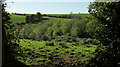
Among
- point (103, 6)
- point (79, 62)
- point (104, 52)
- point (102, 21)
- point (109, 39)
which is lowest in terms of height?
point (79, 62)

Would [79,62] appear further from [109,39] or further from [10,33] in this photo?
[10,33]

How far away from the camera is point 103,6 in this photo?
6.32 m

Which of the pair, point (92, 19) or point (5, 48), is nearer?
point (5, 48)

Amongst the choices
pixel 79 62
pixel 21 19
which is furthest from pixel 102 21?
pixel 21 19

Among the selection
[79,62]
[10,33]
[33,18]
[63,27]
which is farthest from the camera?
[33,18]

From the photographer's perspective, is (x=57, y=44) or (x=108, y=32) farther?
(x=57, y=44)

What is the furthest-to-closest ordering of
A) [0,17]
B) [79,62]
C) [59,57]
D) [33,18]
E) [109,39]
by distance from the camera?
[33,18] → [59,57] → [79,62] → [109,39] → [0,17]

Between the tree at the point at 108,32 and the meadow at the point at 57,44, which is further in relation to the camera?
the meadow at the point at 57,44

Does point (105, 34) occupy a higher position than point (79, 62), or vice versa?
point (105, 34)

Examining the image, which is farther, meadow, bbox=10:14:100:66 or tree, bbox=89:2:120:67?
meadow, bbox=10:14:100:66

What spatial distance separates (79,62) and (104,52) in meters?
3.70

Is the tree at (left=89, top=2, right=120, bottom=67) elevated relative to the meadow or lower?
elevated

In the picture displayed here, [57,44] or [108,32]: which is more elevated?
[108,32]

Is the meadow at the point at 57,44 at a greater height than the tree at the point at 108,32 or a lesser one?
lesser
